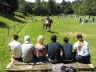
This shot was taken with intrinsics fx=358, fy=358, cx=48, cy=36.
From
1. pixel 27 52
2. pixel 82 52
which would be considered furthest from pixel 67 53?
pixel 27 52

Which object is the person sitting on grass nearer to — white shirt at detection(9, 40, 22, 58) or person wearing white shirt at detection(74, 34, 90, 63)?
white shirt at detection(9, 40, 22, 58)

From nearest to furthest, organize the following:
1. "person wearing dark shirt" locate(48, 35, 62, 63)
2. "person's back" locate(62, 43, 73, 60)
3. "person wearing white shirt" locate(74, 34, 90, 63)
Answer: "person wearing dark shirt" locate(48, 35, 62, 63)
"person wearing white shirt" locate(74, 34, 90, 63)
"person's back" locate(62, 43, 73, 60)

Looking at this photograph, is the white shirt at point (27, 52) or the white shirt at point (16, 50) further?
the white shirt at point (16, 50)

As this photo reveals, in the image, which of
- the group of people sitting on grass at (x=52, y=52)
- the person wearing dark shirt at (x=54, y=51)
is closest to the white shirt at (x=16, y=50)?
the group of people sitting on grass at (x=52, y=52)

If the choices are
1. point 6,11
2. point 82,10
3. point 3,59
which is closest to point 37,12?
point 82,10

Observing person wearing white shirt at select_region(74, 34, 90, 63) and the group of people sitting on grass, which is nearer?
the group of people sitting on grass

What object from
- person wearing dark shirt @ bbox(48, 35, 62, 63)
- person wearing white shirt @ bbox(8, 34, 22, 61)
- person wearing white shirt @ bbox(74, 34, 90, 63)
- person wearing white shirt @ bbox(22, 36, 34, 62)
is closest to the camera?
person wearing dark shirt @ bbox(48, 35, 62, 63)

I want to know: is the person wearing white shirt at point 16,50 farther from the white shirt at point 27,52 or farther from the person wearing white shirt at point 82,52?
the person wearing white shirt at point 82,52

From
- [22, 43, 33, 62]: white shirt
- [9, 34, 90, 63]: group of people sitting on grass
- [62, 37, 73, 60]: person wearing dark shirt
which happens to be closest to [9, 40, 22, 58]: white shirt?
[9, 34, 90, 63]: group of people sitting on grass

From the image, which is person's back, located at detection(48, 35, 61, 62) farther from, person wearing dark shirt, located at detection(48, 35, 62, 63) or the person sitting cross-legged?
the person sitting cross-legged

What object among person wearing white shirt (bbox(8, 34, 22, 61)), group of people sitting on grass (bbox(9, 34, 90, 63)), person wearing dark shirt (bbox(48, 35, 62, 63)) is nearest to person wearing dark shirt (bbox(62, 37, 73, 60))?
group of people sitting on grass (bbox(9, 34, 90, 63))

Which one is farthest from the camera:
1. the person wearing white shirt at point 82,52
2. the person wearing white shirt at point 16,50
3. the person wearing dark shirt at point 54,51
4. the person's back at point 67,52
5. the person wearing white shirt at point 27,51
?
the person wearing white shirt at point 16,50

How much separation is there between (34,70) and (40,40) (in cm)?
151

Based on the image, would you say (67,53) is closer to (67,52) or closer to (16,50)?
(67,52)
